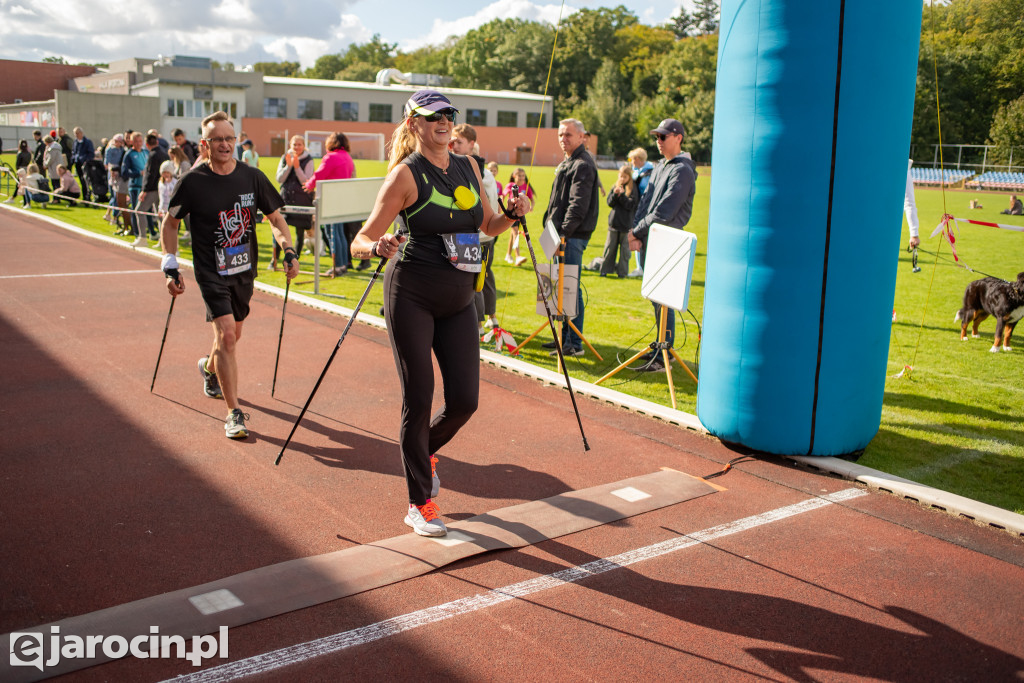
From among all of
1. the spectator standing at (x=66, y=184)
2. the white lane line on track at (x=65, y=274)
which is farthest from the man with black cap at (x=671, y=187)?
the spectator standing at (x=66, y=184)

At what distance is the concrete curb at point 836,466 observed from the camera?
4.89 metres

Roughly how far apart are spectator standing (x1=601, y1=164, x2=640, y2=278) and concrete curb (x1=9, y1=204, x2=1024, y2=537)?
197 inches

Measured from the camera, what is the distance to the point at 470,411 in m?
4.63

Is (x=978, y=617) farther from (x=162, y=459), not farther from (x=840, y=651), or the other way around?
(x=162, y=459)

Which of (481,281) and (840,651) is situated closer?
(840,651)

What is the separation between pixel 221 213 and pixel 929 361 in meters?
7.23

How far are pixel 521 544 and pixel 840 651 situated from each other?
165 cm

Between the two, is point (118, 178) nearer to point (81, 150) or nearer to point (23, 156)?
point (81, 150)

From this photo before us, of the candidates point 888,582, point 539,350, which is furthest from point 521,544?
point 539,350

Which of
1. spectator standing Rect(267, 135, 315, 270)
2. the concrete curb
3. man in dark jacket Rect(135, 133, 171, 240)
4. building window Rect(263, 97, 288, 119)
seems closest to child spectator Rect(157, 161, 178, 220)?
man in dark jacket Rect(135, 133, 171, 240)

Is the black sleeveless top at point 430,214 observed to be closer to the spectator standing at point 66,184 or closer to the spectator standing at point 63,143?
the spectator standing at point 66,184

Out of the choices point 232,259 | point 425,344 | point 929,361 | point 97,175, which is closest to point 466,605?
point 425,344

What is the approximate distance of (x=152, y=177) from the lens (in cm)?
1630

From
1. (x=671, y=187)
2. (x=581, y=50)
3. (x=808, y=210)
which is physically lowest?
(x=808, y=210)
